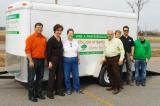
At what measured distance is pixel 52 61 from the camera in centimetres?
870

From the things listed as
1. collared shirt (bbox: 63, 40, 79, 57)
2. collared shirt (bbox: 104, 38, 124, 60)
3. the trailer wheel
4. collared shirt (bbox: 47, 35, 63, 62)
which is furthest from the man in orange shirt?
the trailer wheel

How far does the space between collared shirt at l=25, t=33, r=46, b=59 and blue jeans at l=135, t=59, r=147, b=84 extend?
11.8 ft

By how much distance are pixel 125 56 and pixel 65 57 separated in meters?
2.39

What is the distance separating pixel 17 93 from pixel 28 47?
68.1 inches

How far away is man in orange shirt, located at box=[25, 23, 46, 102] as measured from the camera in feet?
26.8

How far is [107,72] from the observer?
1040 centimetres

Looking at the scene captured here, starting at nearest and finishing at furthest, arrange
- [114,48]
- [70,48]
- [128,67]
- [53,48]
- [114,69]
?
[53,48], [70,48], [114,48], [114,69], [128,67]

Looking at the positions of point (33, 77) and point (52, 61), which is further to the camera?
point (52, 61)

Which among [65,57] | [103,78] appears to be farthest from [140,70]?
[65,57]

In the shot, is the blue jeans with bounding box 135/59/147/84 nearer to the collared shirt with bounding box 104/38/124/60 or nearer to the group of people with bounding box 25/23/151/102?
the group of people with bounding box 25/23/151/102

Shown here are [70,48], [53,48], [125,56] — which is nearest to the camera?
[53,48]

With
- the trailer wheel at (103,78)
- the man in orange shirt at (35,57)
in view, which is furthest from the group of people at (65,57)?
the trailer wheel at (103,78)

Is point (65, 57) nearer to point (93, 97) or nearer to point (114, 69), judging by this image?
point (93, 97)

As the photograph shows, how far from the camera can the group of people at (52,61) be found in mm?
8250
